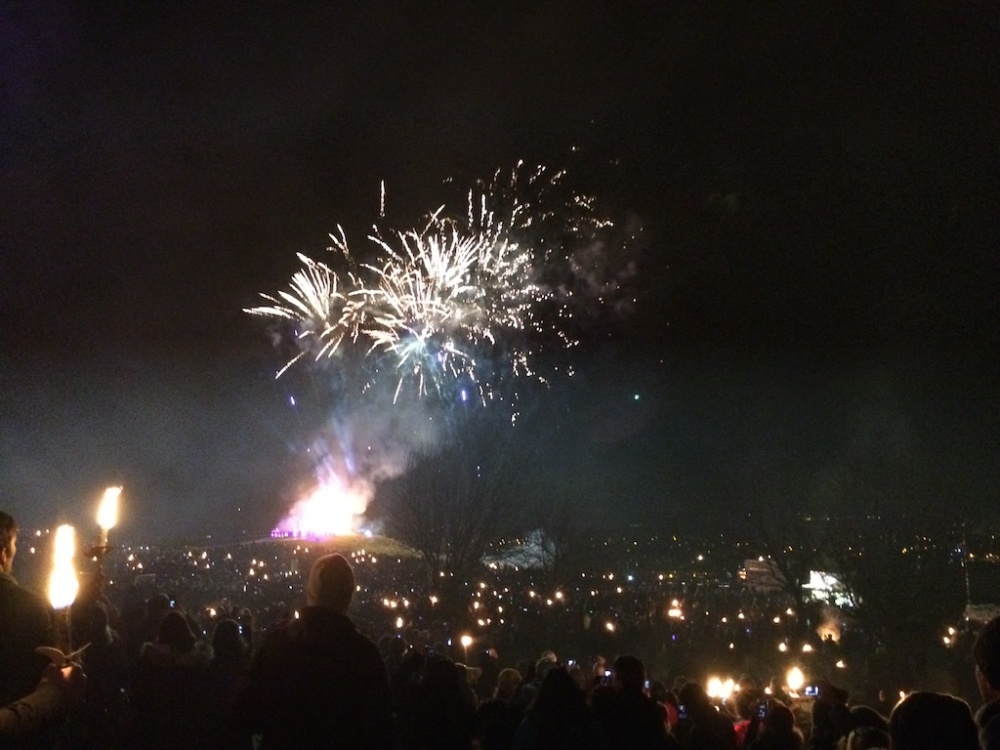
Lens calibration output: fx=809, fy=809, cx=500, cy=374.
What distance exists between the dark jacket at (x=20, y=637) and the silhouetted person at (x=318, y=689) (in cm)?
76

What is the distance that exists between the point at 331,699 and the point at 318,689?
6cm

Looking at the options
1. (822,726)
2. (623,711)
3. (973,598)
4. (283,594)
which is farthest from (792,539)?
(623,711)

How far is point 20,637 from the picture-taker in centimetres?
295

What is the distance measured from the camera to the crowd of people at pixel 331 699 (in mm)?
3031

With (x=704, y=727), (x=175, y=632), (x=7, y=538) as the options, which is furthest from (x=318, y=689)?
(x=704, y=727)

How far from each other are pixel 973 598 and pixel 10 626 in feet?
104

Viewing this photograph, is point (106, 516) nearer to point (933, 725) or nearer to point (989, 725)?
point (933, 725)

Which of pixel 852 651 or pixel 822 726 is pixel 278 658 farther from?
pixel 852 651

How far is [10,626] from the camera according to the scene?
296 cm

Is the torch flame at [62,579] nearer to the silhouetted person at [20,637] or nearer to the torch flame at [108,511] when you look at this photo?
the silhouetted person at [20,637]

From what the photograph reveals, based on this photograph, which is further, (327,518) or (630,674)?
(327,518)

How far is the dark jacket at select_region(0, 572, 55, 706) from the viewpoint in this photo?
287 cm

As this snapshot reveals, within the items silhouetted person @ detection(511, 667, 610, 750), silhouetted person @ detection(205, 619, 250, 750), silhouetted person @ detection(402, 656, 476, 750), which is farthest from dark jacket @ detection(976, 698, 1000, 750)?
silhouetted person @ detection(205, 619, 250, 750)

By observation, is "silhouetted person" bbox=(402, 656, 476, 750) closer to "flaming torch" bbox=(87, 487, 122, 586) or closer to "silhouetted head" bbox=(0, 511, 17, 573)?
"flaming torch" bbox=(87, 487, 122, 586)
